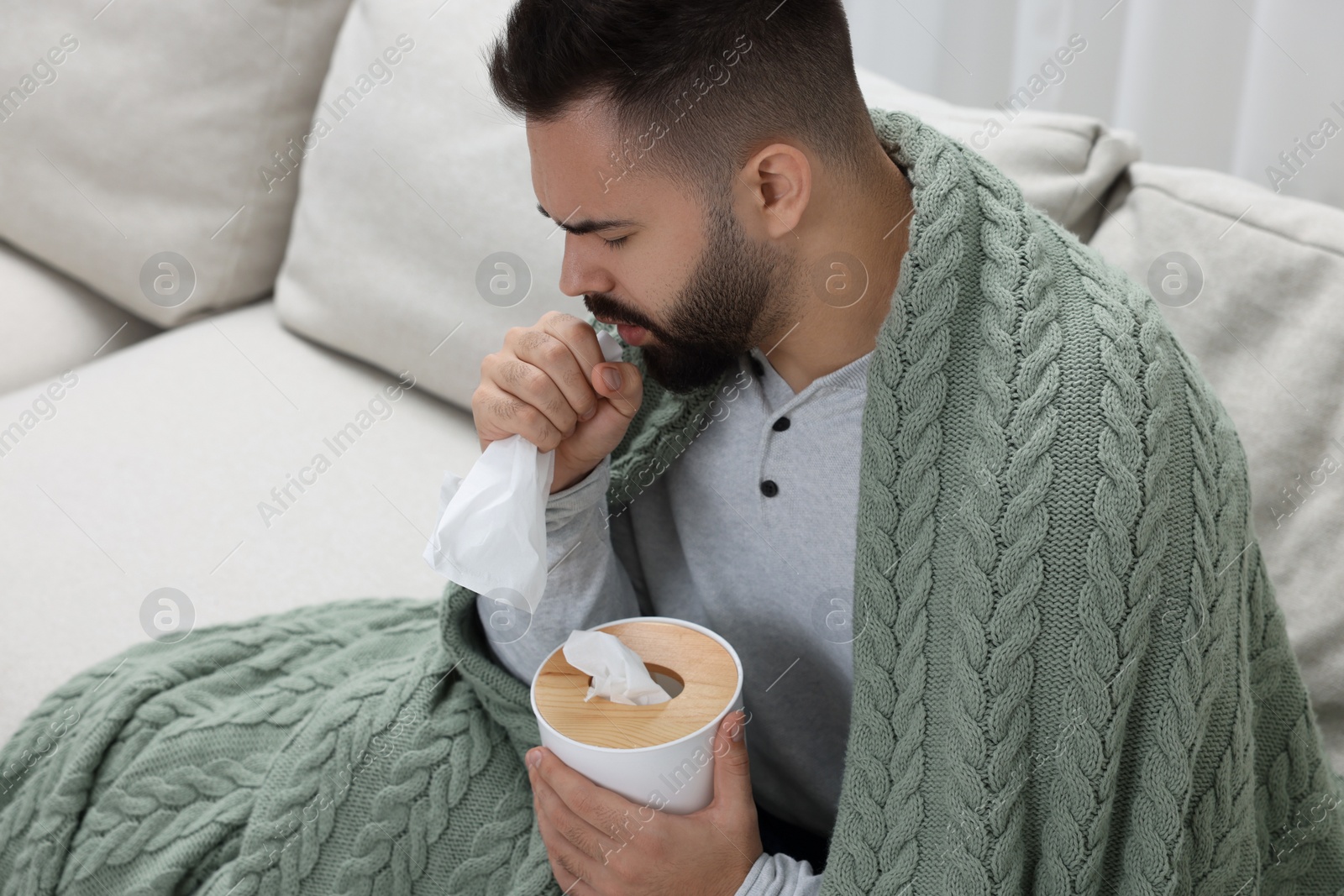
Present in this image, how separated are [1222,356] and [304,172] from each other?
138cm

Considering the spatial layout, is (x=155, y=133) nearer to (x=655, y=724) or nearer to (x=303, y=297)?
(x=303, y=297)

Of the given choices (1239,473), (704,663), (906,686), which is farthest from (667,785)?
(1239,473)

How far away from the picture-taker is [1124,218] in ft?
4.29

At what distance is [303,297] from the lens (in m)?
1.80

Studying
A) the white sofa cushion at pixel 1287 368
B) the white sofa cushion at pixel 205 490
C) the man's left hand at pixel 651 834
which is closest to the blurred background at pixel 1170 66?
the white sofa cushion at pixel 1287 368

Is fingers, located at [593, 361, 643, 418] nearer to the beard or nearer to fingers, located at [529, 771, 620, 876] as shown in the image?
the beard

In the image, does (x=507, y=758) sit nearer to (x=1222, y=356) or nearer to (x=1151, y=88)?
(x=1222, y=356)

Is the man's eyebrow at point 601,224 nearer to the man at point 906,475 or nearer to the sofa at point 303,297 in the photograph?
the man at point 906,475

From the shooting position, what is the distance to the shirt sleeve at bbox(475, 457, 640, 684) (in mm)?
1045

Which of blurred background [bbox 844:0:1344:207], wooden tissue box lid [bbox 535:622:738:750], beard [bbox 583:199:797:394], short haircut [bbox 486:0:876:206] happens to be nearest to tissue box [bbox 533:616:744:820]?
wooden tissue box lid [bbox 535:622:738:750]

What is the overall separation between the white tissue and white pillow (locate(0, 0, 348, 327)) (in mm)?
1333

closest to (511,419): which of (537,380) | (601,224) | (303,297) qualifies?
(537,380)

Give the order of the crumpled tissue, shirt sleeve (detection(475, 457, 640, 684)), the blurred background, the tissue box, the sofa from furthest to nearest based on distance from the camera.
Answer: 1. the blurred background
2. the sofa
3. shirt sleeve (detection(475, 457, 640, 684))
4. the crumpled tissue
5. the tissue box

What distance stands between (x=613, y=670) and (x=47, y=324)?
4.95 feet
